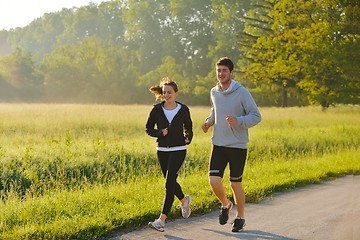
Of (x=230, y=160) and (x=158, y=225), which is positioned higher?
(x=230, y=160)

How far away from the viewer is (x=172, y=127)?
248 inches

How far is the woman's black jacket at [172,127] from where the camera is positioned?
6.30 m

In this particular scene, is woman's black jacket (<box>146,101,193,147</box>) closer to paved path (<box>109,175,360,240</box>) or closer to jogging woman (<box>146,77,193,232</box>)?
jogging woman (<box>146,77,193,232</box>)

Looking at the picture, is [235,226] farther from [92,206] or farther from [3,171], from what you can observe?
[3,171]

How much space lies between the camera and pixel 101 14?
331 feet

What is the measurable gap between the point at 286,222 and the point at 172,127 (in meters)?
1.94

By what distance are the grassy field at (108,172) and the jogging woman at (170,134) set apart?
69 cm

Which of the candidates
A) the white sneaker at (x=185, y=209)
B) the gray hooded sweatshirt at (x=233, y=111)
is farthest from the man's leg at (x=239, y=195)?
the white sneaker at (x=185, y=209)

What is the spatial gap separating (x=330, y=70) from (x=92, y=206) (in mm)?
20569

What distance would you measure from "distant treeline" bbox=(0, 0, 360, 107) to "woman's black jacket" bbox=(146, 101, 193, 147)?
19.6 metres

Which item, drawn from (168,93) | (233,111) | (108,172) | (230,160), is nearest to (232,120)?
(233,111)

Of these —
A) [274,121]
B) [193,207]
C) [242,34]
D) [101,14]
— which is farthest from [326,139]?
[101,14]

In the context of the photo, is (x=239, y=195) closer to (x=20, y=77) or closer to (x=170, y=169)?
(x=170, y=169)

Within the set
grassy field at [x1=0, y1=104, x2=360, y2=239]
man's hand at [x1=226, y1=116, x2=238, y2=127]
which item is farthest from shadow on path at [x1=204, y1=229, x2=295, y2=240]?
man's hand at [x1=226, y1=116, x2=238, y2=127]
